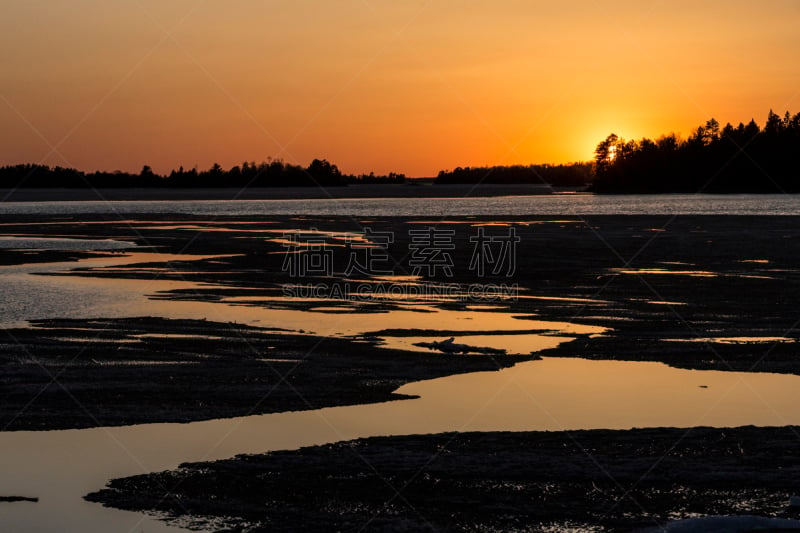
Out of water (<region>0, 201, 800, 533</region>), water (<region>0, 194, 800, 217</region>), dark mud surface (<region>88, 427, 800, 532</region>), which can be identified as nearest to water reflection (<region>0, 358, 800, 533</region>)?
water (<region>0, 201, 800, 533</region>)

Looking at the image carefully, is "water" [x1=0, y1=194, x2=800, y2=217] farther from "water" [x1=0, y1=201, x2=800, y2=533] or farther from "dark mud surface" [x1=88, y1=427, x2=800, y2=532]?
"dark mud surface" [x1=88, y1=427, x2=800, y2=532]

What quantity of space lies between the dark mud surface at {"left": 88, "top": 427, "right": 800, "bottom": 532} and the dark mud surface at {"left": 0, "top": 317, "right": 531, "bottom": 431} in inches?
93.1

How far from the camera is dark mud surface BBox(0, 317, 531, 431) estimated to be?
40.3 ft

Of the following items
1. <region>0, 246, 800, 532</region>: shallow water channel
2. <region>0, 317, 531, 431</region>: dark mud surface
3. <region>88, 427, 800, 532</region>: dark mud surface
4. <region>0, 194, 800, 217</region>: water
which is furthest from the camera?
<region>0, 194, 800, 217</region>: water

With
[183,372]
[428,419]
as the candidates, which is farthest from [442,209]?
[428,419]

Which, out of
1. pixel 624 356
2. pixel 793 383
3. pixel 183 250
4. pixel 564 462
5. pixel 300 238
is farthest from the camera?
pixel 300 238

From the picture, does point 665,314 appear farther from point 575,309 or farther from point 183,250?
point 183,250

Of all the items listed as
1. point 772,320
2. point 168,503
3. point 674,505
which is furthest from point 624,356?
point 168,503

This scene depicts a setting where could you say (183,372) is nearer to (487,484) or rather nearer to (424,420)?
(424,420)

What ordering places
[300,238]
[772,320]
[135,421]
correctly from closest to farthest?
[135,421] < [772,320] < [300,238]

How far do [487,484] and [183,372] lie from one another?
21.5ft

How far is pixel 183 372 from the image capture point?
14.6 m

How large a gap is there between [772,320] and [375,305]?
8.41 meters

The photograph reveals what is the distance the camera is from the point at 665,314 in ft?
68.8
